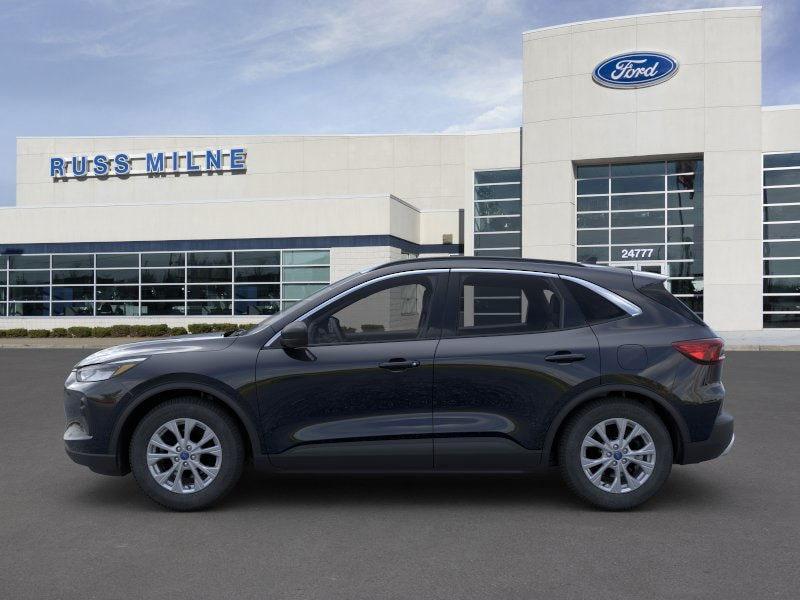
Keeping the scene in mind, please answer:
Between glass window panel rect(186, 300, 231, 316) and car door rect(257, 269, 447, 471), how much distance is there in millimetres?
29015

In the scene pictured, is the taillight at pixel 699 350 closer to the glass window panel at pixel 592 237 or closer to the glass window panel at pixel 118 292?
the glass window panel at pixel 592 237

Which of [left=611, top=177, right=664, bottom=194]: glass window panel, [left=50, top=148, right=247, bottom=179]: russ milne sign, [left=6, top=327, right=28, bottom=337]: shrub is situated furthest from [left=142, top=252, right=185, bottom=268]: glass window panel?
[left=611, top=177, right=664, bottom=194]: glass window panel

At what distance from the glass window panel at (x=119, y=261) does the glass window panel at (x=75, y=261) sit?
63 cm

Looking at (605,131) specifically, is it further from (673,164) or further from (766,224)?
(766,224)

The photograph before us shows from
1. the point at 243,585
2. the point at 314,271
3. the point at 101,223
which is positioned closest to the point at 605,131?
the point at 314,271

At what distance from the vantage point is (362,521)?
18.0 ft

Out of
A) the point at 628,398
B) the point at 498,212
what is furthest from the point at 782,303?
the point at 628,398

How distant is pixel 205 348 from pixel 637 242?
1151 inches

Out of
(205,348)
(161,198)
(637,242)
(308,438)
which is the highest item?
(161,198)

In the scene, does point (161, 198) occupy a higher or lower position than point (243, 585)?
higher

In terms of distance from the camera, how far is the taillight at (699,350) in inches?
224

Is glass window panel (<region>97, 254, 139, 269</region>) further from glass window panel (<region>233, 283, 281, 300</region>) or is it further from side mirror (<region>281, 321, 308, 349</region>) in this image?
side mirror (<region>281, 321, 308, 349</region>)

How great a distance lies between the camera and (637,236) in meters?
32.8

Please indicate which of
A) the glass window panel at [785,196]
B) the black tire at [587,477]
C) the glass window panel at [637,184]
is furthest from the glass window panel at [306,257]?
the black tire at [587,477]
